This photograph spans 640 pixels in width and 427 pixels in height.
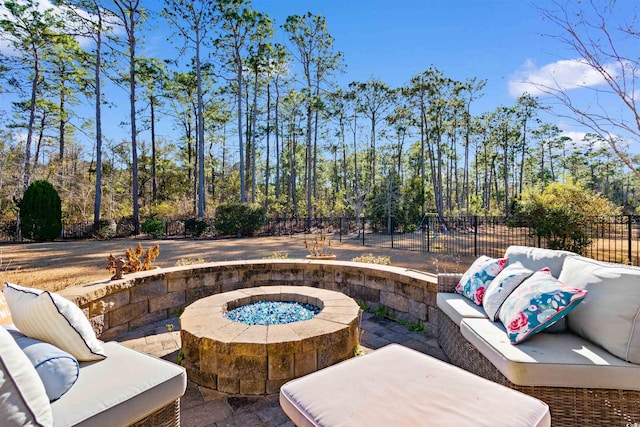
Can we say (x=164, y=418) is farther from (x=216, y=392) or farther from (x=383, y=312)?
(x=383, y=312)

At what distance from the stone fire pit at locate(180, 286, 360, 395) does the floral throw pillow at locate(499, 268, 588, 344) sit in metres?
1.06

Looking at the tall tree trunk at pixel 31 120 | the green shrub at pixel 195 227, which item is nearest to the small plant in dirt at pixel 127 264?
the green shrub at pixel 195 227

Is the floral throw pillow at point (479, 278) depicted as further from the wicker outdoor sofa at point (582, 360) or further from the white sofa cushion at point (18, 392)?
the white sofa cushion at point (18, 392)

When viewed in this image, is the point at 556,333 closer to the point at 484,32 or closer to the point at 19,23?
the point at 484,32

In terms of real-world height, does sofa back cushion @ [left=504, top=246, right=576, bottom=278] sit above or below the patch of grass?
above

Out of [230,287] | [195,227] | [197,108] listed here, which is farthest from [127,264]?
[197,108]

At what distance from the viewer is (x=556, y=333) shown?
1735 millimetres

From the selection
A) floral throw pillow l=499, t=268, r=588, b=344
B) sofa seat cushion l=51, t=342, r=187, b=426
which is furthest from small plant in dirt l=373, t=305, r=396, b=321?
sofa seat cushion l=51, t=342, r=187, b=426

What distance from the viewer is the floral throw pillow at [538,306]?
1.59 m

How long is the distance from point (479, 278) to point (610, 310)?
0.91m

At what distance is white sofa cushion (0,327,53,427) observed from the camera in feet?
3.04

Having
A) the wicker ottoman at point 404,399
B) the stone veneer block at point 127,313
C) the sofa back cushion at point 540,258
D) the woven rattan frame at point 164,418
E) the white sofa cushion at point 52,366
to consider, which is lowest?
the stone veneer block at point 127,313

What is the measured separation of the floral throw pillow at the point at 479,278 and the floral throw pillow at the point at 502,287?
154 mm

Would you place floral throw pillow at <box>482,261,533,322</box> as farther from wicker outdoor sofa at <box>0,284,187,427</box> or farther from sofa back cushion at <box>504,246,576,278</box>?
wicker outdoor sofa at <box>0,284,187,427</box>
